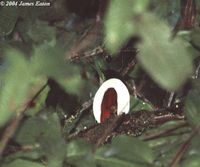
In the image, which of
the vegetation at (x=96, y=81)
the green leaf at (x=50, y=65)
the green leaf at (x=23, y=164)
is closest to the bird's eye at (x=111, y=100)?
the vegetation at (x=96, y=81)

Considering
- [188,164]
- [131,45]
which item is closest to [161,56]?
[188,164]

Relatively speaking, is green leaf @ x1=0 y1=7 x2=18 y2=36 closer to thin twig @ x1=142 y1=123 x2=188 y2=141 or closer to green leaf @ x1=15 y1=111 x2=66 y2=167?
green leaf @ x1=15 y1=111 x2=66 y2=167

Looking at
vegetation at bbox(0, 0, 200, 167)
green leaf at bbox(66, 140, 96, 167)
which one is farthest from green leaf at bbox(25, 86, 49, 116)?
green leaf at bbox(66, 140, 96, 167)

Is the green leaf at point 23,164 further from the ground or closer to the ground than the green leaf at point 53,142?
closer to the ground

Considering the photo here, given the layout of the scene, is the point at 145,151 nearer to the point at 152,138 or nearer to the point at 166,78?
the point at 152,138

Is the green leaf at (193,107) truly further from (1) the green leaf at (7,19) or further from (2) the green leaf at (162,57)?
(1) the green leaf at (7,19)

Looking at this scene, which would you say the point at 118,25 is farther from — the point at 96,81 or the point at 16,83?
the point at 96,81

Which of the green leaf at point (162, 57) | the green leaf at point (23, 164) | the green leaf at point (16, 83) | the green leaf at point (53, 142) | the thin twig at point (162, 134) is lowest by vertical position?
the green leaf at point (23, 164)

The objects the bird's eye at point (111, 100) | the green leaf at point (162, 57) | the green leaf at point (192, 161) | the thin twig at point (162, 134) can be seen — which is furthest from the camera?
the bird's eye at point (111, 100)
